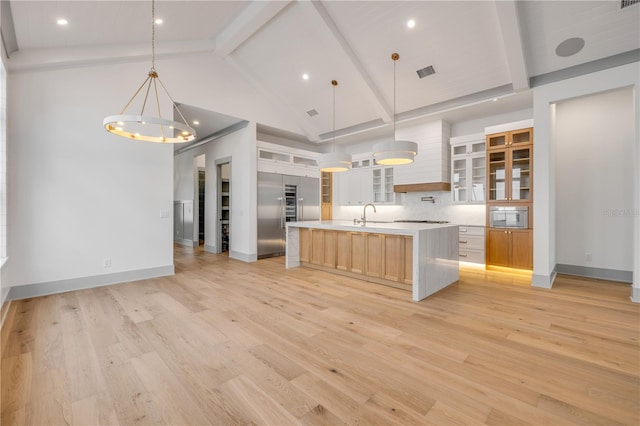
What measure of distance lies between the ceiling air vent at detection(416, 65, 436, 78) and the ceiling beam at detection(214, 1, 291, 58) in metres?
2.37

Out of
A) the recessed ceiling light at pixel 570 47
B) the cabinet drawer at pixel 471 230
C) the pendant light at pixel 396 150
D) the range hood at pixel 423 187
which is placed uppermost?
the recessed ceiling light at pixel 570 47

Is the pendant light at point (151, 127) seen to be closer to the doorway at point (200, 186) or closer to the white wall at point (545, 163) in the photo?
the doorway at point (200, 186)

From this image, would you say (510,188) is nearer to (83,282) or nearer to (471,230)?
(471,230)

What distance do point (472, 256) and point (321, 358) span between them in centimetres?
440

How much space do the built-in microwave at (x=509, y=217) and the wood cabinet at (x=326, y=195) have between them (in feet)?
13.8

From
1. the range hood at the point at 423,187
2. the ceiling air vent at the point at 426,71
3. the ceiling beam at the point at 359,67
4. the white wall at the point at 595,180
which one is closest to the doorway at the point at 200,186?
the ceiling beam at the point at 359,67

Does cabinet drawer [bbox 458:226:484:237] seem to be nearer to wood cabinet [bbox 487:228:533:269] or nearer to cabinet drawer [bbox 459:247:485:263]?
wood cabinet [bbox 487:228:533:269]

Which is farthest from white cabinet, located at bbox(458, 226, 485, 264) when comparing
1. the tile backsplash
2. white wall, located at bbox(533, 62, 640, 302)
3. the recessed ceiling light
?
the recessed ceiling light

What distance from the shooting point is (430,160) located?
5996mm

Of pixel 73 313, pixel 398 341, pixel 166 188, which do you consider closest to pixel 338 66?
pixel 166 188

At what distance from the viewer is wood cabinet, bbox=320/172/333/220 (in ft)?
26.4

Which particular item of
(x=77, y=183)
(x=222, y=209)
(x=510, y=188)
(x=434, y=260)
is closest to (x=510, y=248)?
(x=510, y=188)

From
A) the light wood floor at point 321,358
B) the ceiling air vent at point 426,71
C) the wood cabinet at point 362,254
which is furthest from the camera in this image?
the ceiling air vent at point 426,71

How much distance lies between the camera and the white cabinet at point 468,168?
5.56 m
